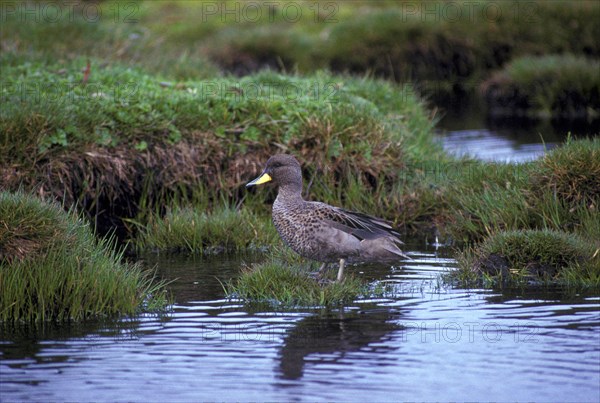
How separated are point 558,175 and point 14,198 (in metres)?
4.80

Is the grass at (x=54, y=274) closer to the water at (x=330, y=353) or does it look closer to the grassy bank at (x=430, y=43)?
the water at (x=330, y=353)

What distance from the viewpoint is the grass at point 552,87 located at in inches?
668

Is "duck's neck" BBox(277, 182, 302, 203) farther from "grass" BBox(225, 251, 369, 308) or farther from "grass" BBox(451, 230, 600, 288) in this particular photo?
"grass" BBox(451, 230, 600, 288)

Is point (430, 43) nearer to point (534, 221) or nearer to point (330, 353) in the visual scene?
point (534, 221)

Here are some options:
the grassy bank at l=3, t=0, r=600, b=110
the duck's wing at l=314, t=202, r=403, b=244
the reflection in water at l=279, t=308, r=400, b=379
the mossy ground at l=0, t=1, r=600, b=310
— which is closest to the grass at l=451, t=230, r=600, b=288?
the mossy ground at l=0, t=1, r=600, b=310

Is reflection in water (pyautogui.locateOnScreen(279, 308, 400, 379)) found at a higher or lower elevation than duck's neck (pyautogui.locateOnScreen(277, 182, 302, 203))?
lower

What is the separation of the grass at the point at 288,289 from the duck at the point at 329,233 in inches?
8.0

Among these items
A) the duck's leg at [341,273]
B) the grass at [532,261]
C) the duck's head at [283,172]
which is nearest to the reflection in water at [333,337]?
the duck's leg at [341,273]

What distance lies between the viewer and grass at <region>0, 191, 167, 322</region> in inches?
269

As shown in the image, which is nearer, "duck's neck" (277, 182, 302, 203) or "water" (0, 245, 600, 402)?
"water" (0, 245, 600, 402)

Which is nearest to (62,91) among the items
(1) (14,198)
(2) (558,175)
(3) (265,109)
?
(3) (265,109)

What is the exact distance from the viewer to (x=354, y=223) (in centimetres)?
788

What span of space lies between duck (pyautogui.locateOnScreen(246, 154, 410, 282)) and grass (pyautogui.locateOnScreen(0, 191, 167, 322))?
3.83 ft

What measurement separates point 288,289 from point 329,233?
0.64m
